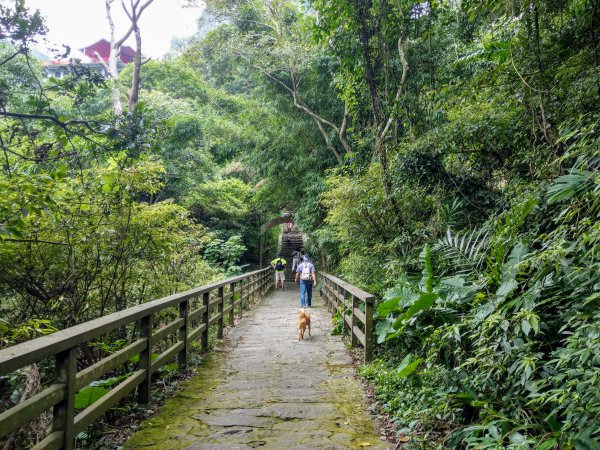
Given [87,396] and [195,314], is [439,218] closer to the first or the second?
[195,314]

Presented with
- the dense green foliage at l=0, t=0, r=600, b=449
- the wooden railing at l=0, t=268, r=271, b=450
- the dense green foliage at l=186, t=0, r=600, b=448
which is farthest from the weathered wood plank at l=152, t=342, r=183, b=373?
the dense green foliage at l=186, t=0, r=600, b=448

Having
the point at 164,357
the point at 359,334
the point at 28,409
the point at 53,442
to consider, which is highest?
the point at 28,409

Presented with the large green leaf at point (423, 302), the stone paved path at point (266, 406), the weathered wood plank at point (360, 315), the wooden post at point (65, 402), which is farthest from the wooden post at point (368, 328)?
the wooden post at point (65, 402)

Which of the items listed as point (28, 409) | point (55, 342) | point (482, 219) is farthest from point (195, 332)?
point (482, 219)

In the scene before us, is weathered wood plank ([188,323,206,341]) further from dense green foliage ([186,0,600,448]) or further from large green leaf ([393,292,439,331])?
Answer: large green leaf ([393,292,439,331])

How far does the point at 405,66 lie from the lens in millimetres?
8391

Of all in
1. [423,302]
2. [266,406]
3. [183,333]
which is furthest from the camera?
[183,333]

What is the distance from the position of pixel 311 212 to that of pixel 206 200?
19.6 feet

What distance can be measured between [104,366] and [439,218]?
182 inches

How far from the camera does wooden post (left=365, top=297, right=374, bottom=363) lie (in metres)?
5.40

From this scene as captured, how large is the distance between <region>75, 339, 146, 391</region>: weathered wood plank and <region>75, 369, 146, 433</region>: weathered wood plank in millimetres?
175

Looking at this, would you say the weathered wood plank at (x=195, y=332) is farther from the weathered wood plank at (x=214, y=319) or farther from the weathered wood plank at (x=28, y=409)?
the weathered wood plank at (x=28, y=409)

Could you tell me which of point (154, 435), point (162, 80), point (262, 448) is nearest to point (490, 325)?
point (262, 448)

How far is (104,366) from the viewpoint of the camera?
305 cm
